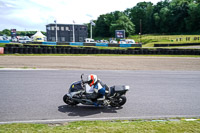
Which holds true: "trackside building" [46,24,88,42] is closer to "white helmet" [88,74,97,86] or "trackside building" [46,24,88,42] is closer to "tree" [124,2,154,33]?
"tree" [124,2,154,33]

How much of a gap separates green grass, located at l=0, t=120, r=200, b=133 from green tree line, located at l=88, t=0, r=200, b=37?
74531mm

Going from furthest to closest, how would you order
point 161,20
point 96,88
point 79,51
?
point 161,20
point 79,51
point 96,88

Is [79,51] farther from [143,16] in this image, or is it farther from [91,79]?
[143,16]

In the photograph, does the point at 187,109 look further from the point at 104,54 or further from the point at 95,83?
the point at 104,54

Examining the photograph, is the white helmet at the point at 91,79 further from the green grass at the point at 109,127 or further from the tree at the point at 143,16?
the tree at the point at 143,16

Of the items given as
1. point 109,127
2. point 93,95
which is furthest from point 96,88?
point 109,127

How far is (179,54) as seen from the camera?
30.3 m

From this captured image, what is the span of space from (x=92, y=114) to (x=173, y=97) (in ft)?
14.3

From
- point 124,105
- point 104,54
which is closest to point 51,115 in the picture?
point 124,105

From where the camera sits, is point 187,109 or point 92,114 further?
point 187,109

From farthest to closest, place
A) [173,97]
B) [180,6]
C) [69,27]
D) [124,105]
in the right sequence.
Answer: [180,6] < [69,27] < [173,97] < [124,105]

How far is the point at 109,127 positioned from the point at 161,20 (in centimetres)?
11180

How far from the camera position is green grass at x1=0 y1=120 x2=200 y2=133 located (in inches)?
206

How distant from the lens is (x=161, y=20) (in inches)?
4250
